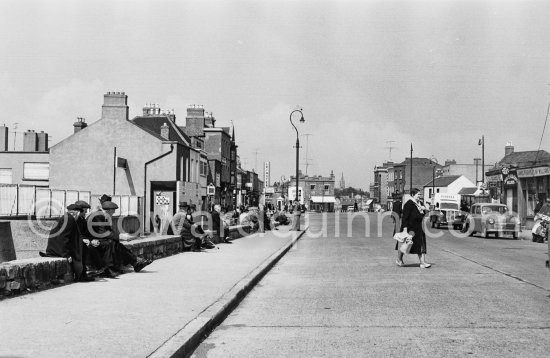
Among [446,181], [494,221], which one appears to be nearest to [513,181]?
[494,221]

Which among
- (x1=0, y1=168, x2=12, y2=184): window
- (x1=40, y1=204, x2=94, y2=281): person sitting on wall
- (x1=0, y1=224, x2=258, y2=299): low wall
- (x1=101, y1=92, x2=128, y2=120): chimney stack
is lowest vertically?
(x1=0, y1=224, x2=258, y2=299): low wall

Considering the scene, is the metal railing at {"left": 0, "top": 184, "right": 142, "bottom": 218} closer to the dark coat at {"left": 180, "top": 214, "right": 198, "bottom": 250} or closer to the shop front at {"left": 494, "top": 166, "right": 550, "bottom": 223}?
the dark coat at {"left": 180, "top": 214, "right": 198, "bottom": 250}

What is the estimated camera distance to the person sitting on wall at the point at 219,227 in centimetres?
2158

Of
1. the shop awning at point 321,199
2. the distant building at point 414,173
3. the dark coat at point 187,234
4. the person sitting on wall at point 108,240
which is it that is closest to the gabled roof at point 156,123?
the dark coat at point 187,234

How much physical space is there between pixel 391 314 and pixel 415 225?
6831 millimetres

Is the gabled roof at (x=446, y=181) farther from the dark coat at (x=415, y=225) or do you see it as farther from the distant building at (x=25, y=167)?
the dark coat at (x=415, y=225)

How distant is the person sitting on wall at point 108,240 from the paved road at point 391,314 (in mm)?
2490

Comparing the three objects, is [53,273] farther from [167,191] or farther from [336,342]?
[167,191]

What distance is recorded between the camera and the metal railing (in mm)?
Answer: 35219

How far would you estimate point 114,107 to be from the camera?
4953 centimetres

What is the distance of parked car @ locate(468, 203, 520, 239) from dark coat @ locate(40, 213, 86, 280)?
2460 centimetres

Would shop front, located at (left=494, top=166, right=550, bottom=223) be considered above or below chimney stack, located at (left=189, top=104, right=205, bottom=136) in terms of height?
below

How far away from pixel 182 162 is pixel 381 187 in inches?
4337

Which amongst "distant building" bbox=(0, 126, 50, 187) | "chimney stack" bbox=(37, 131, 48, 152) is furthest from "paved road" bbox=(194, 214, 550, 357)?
"chimney stack" bbox=(37, 131, 48, 152)
